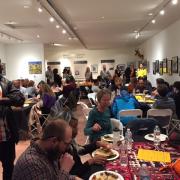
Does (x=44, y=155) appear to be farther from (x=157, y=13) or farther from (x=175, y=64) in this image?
(x=175, y=64)

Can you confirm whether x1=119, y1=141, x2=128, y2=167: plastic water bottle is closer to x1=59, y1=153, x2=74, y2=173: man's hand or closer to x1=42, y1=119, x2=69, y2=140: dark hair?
x1=59, y1=153, x2=74, y2=173: man's hand

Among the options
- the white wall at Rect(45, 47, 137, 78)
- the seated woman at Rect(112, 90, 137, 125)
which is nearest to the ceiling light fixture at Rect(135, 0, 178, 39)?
the seated woman at Rect(112, 90, 137, 125)

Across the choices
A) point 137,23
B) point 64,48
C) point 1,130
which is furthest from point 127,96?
point 64,48

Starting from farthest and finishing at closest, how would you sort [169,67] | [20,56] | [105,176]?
[20,56], [169,67], [105,176]

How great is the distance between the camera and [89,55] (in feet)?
61.7

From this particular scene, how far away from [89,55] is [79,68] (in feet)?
3.86

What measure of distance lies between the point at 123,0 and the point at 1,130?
4287 millimetres

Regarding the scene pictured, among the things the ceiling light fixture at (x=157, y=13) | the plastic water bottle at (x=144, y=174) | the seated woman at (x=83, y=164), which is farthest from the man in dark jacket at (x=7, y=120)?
the ceiling light fixture at (x=157, y=13)

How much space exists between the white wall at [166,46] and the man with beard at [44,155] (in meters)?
7.20

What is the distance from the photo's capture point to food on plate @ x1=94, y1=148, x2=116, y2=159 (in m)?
2.42

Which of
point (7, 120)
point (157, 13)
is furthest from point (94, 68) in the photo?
point (7, 120)

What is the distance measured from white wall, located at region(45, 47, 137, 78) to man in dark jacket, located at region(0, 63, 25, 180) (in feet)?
51.6

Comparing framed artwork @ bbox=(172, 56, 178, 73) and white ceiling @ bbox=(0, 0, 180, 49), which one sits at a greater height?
white ceiling @ bbox=(0, 0, 180, 49)

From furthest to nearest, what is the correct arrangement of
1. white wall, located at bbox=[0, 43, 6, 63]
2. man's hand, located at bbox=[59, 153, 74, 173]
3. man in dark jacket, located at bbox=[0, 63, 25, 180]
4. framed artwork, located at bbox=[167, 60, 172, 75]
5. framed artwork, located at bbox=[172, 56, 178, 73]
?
white wall, located at bbox=[0, 43, 6, 63] → framed artwork, located at bbox=[167, 60, 172, 75] → framed artwork, located at bbox=[172, 56, 178, 73] → man in dark jacket, located at bbox=[0, 63, 25, 180] → man's hand, located at bbox=[59, 153, 74, 173]
